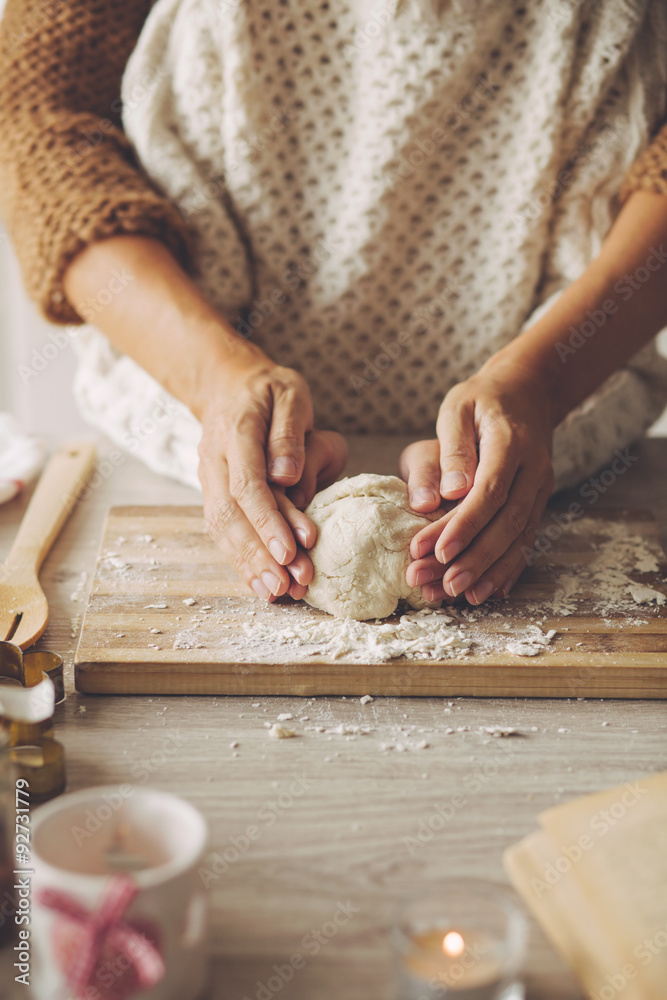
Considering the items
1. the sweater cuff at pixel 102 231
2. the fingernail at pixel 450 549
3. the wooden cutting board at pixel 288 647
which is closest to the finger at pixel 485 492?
the fingernail at pixel 450 549

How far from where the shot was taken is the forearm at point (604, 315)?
1272 millimetres

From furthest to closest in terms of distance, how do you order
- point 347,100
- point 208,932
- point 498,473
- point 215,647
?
point 347,100, point 498,473, point 215,647, point 208,932

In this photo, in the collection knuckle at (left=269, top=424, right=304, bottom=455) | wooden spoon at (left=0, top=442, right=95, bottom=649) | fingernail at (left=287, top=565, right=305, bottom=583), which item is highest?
knuckle at (left=269, top=424, right=304, bottom=455)

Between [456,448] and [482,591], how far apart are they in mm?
194

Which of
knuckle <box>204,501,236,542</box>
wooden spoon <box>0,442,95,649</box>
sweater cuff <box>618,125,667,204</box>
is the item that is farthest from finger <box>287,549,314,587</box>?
sweater cuff <box>618,125,667,204</box>

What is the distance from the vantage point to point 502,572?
1104mm

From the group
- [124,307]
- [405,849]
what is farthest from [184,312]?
[405,849]

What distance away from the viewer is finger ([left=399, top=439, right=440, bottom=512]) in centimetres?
113

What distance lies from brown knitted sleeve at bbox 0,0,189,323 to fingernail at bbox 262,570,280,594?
589 millimetres

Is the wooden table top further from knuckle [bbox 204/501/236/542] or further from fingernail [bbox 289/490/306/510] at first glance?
fingernail [bbox 289/490/306/510]

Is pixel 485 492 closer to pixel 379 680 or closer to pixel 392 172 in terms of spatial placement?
pixel 379 680

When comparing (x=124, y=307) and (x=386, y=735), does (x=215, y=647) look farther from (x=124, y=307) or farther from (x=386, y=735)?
(x=124, y=307)

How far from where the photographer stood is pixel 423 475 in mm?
1152

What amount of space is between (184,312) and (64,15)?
1.73 feet
